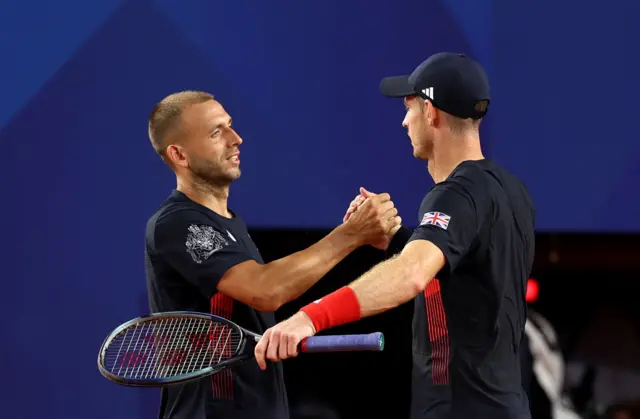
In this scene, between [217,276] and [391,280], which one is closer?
[391,280]

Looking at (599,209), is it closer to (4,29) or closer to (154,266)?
(154,266)

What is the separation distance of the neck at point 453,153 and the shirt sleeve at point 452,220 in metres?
0.19

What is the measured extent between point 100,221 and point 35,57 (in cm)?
71

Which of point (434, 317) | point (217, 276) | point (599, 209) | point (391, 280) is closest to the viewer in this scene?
point (391, 280)

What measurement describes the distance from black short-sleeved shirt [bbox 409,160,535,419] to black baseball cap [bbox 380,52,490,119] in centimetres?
16

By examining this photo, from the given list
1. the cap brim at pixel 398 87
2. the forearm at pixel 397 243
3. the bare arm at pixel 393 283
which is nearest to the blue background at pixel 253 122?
the forearm at pixel 397 243

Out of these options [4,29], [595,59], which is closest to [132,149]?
[4,29]

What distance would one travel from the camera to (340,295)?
6.99 ft

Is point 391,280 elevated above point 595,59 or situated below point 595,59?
below

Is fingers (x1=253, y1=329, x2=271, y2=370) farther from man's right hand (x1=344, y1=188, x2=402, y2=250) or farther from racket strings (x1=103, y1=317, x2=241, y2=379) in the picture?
man's right hand (x1=344, y1=188, x2=402, y2=250)

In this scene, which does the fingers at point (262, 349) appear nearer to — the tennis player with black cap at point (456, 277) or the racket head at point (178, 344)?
the tennis player with black cap at point (456, 277)

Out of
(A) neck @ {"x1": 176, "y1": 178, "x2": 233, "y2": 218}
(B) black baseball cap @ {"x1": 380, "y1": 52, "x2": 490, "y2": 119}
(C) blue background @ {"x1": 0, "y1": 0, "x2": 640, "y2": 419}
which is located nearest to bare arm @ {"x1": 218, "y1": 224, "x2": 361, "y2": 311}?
(A) neck @ {"x1": 176, "y1": 178, "x2": 233, "y2": 218}

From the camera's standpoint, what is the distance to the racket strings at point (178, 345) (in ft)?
8.36

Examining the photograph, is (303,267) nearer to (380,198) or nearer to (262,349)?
(380,198)
